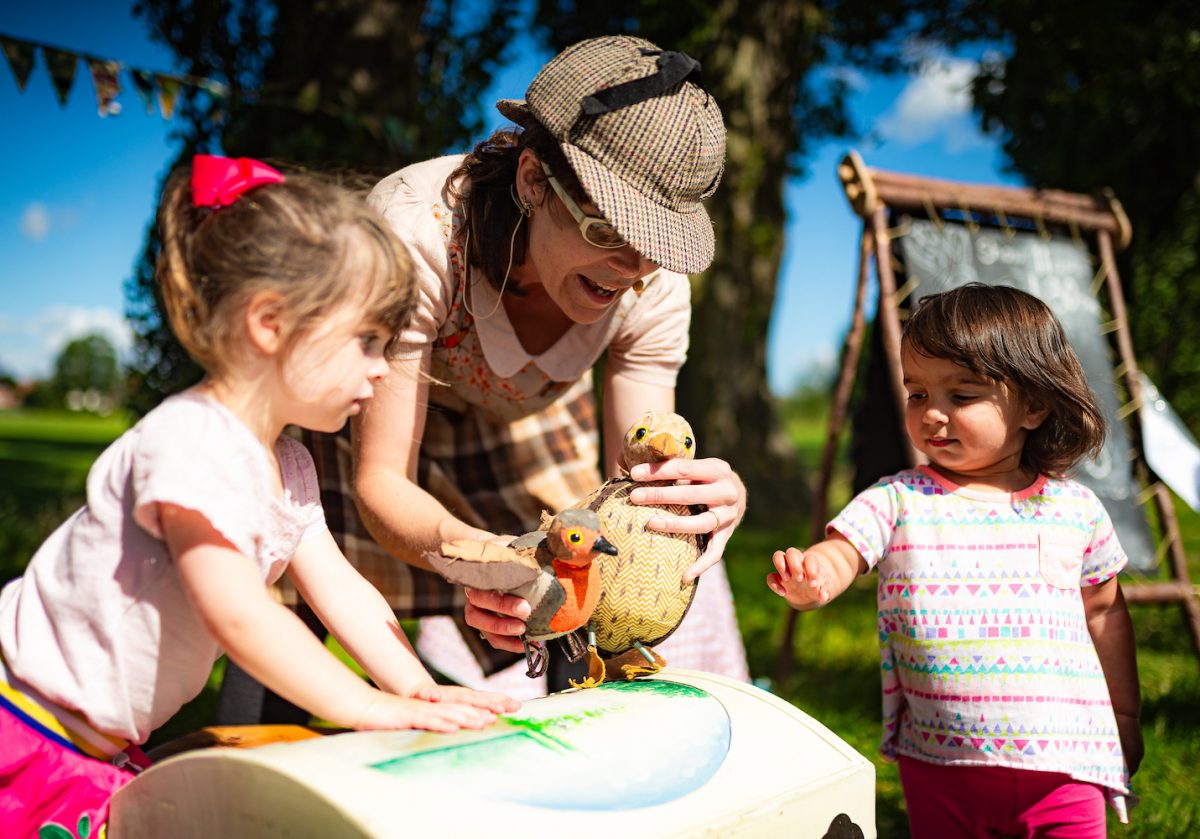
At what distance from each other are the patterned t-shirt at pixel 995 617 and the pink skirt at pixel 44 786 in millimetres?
1323

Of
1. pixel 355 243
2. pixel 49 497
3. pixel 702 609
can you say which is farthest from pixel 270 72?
pixel 49 497

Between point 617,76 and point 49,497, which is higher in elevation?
point 617,76

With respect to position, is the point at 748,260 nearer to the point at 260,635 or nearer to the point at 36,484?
the point at 260,635

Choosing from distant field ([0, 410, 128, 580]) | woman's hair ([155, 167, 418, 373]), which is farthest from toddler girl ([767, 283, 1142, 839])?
distant field ([0, 410, 128, 580])

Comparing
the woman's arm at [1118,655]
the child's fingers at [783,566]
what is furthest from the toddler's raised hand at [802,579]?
the woman's arm at [1118,655]

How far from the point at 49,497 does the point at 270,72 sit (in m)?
4.82

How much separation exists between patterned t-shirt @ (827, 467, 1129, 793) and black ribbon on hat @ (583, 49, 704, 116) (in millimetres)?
868

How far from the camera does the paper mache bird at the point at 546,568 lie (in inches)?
57.0

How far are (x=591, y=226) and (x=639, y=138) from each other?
0.17m

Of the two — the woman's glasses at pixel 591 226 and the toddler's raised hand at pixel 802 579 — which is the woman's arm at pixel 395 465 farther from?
the toddler's raised hand at pixel 802 579

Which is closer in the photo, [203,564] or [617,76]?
[203,564]

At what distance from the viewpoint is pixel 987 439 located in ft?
6.21

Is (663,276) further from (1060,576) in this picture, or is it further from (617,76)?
(1060,576)

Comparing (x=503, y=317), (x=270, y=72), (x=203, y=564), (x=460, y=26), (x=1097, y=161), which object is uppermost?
Result: (x=460, y=26)
